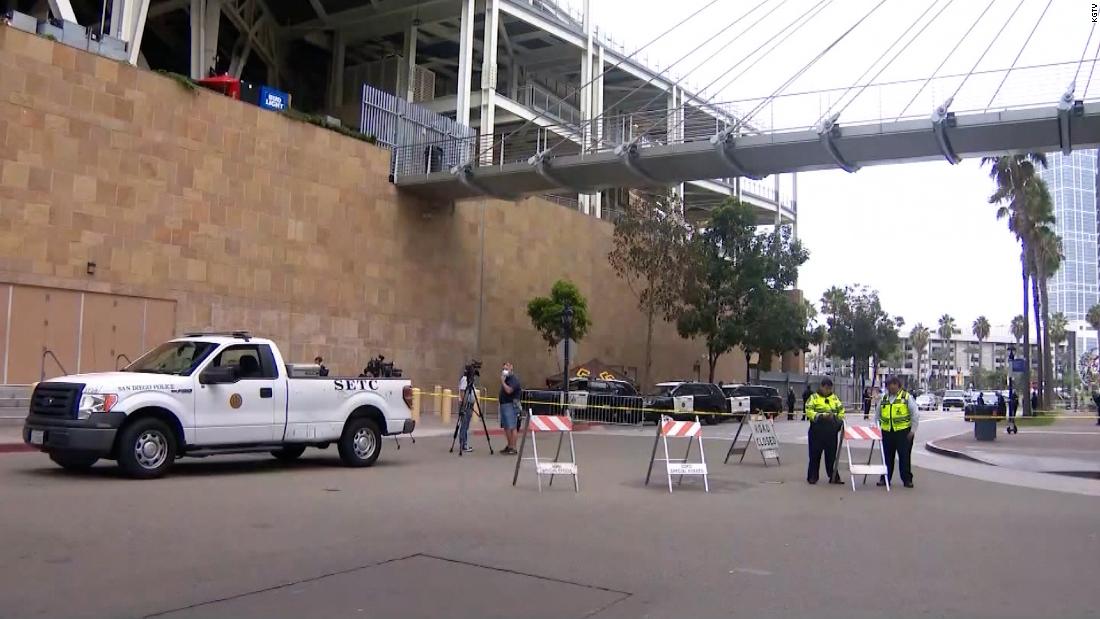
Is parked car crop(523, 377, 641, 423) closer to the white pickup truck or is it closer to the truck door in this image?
the white pickup truck

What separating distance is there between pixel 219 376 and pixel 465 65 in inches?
1077

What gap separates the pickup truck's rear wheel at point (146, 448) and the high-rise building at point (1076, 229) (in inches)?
3291

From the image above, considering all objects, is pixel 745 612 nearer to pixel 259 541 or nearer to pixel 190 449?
pixel 259 541

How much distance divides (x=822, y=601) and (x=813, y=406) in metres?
8.53

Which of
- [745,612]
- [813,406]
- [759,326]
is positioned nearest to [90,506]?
[745,612]

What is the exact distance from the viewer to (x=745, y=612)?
243 inches

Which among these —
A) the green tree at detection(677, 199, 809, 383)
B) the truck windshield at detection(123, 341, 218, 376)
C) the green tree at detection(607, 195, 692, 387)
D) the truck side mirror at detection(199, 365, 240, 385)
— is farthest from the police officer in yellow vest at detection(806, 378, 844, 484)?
the green tree at detection(677, 199, 809, 383)

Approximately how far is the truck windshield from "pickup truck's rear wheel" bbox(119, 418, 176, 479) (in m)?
0.85

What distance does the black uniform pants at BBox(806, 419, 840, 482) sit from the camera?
14.5m

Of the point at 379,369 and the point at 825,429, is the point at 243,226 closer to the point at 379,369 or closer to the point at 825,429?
the point at 379,369

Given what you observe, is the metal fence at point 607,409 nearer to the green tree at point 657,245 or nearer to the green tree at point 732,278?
the green tree at point 657,245

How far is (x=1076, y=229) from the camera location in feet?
327

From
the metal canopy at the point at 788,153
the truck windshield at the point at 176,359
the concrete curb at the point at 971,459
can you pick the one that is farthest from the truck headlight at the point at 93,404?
the metal canopy at the point at 788,153

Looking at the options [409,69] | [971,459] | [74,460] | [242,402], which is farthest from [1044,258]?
[74,460]
